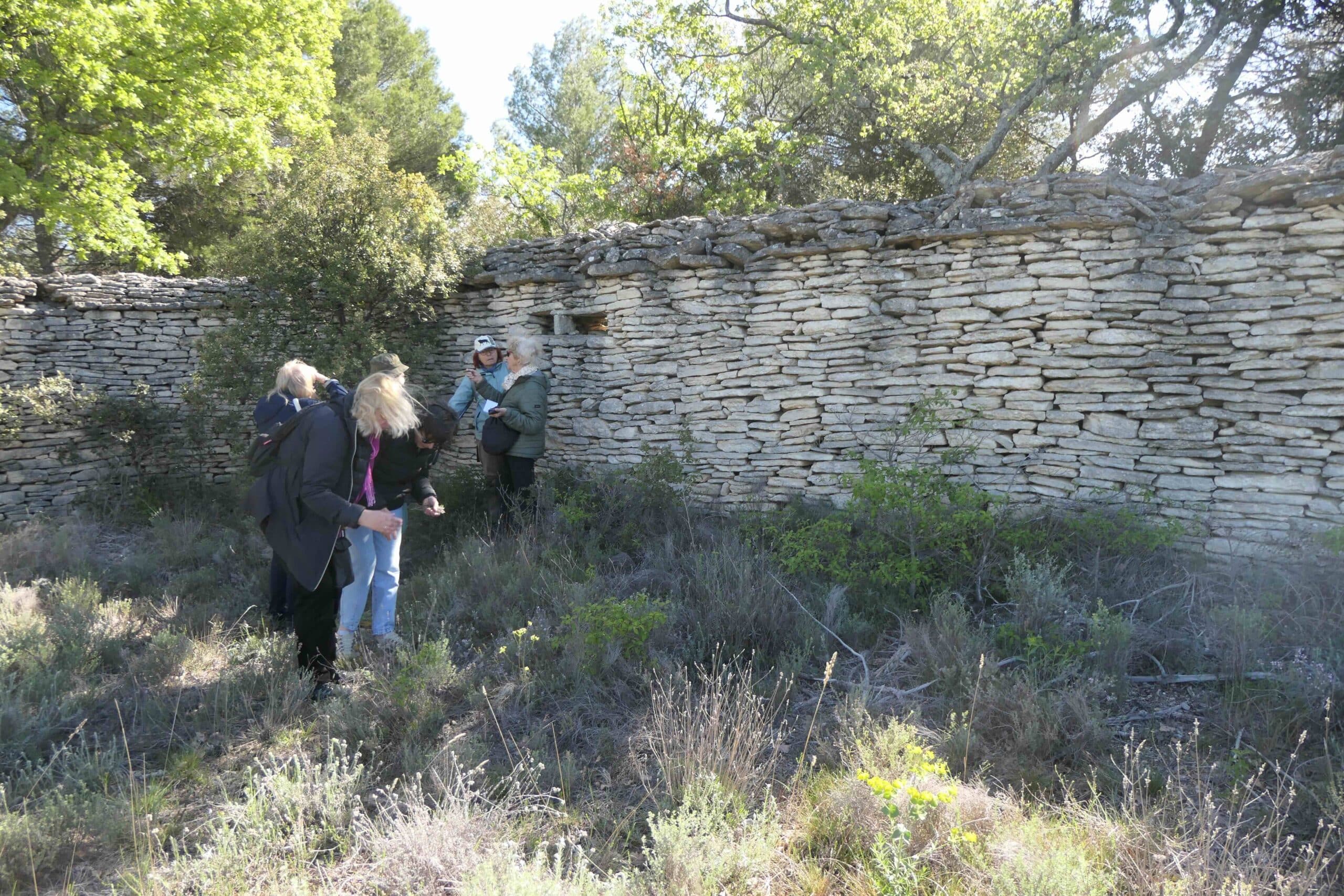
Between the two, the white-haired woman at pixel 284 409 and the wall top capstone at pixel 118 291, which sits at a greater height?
the wall top capstone at pixel 118 291

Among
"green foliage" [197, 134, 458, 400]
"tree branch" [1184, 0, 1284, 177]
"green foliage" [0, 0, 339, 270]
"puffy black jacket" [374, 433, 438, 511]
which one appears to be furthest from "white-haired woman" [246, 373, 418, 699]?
"tree branch" [1184, 0, 1284, 177]

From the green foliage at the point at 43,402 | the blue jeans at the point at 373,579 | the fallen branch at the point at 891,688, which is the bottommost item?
the fallen branch at the point at 891,688

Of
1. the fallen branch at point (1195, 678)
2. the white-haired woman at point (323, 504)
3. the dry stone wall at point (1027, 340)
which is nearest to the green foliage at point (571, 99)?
the dry stone wall at point (1027, 340)

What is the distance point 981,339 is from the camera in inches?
237

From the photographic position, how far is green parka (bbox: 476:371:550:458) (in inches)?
250

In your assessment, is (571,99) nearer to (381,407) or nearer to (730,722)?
(381,407)

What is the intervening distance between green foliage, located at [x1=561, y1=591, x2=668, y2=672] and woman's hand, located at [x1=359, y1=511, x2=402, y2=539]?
1.11 metres

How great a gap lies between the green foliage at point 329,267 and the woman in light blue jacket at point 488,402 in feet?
4.67

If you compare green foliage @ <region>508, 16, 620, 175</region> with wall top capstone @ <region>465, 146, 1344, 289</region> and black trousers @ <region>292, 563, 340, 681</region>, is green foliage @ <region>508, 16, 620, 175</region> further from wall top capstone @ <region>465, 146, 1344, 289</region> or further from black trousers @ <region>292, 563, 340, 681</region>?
black trousers @ <region>292, 563, 340, 681</region>

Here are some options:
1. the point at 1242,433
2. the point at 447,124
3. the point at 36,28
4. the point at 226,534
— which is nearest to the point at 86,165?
the point at 36,28

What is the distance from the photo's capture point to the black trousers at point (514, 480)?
658 centimetres

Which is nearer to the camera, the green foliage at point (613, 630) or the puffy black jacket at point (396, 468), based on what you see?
the green foliage at point (613, 630)

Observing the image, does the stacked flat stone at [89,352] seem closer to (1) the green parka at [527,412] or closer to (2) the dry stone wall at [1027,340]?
(1) the green parka at [527,412]

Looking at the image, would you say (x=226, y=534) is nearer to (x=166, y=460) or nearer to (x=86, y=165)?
(x=166, y=460)
